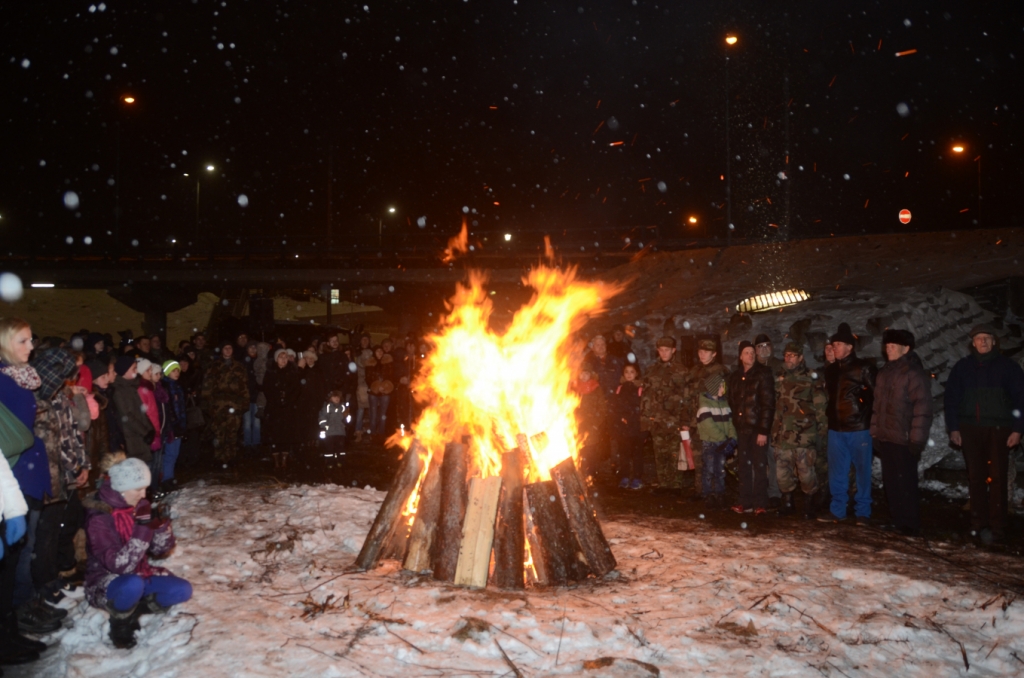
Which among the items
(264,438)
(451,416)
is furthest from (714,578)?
(264,438)

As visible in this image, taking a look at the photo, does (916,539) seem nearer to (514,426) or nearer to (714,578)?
(714,578)

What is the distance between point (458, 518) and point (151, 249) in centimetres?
3225

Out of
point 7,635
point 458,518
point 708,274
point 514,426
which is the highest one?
point 708,274

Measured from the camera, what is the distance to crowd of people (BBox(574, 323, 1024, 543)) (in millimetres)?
7496

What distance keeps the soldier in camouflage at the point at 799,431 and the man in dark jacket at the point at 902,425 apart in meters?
0.63

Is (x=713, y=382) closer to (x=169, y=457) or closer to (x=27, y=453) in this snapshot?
(x=27, y=453)

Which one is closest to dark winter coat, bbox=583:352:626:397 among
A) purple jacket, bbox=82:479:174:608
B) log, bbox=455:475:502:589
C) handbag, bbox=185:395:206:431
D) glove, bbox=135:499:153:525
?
log, bbox=455:475:502:589

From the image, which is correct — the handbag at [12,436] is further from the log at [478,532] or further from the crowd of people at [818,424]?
the crowd of people at [818,424]

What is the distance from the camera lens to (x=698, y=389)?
9.35 meters

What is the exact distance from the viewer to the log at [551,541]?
6.00 metres

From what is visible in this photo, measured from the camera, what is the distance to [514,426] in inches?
270

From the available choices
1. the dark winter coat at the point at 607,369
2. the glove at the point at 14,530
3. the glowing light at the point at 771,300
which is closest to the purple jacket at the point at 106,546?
the glove at the point at 14,530

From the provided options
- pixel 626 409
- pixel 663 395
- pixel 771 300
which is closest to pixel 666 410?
pixel 663 395

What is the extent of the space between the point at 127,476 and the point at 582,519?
360 centimetres
